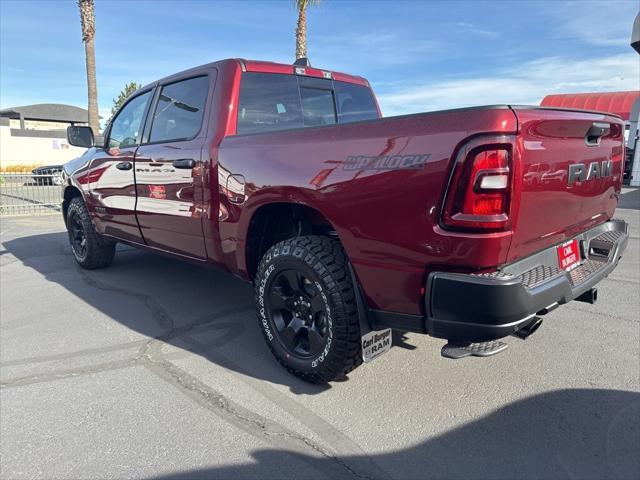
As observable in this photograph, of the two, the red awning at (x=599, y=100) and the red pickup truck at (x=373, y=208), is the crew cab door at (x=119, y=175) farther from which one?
the red awning at (x=599, y=100)

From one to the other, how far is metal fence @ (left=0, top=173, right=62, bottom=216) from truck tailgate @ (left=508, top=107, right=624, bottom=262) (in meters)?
12.3

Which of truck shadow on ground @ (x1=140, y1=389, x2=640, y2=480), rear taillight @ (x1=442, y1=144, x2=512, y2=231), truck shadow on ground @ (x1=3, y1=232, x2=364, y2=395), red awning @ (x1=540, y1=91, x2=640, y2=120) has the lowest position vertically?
truck shadow on ground @ (x1=140, y1=389, x2=640, y2=480)

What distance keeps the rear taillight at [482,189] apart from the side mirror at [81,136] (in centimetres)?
440

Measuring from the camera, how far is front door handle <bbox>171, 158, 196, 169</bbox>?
3491mm

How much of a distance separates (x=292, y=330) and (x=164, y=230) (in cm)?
167

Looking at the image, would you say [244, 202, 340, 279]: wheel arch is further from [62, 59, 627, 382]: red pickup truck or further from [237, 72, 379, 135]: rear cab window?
[237, 72, 379, 135]: rear cab window

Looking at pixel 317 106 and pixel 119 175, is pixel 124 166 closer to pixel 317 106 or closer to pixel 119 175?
pixel 119 175

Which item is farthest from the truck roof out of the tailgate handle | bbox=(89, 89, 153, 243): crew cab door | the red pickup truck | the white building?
the white building

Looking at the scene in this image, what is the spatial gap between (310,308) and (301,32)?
46.6 ft

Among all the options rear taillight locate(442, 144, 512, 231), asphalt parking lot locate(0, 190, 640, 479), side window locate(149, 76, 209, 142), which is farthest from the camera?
side window locate(149, 76, 209, 142)

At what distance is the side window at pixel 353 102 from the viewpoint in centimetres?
434

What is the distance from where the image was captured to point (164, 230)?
400cm

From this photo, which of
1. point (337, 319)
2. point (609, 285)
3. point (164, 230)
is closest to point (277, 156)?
point (337, 319)

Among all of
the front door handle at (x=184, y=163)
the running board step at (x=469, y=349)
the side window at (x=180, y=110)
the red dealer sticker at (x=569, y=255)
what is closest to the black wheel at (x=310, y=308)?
the running board step at (x=469, y=349)
